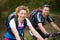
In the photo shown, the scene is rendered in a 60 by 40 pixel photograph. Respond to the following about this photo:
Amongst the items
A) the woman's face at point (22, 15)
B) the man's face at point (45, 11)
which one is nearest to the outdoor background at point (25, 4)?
the man's face at point (45, 11)

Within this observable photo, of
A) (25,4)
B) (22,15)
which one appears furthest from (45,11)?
(25,4)

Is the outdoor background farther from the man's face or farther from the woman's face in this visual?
the woman's face

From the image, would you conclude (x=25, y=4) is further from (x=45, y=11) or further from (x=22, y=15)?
(x=22, y=15)

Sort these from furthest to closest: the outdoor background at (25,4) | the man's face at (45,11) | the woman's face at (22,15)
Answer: the outdoor background at (25,4)
the man's face at (45,11)
the woman's face at (22,15)

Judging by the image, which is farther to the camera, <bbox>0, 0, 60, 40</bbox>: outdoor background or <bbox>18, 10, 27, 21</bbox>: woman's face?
<bbox>0, 0, 60, 40</bbox>: outdoor background

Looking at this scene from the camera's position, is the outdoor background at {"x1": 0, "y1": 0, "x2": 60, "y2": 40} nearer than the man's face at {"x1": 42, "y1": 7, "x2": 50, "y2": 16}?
No

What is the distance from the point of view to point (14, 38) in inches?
191

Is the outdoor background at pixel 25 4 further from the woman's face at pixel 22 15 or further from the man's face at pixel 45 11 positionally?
the woman's face at pixel 22 15

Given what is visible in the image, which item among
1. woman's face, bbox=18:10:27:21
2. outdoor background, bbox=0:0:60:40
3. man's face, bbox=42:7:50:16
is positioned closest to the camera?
woman's face, bbox=18:10:27:21

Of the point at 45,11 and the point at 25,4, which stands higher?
the point at 45,11

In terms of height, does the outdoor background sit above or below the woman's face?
below

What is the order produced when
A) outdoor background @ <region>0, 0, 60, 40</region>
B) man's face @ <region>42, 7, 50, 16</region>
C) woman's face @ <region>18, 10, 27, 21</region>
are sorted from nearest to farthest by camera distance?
woman's face @ <region>18, 10, 27, 21</region> → man's face @ <region>42, 7, 50, 16</region> → outdoor background @ <region>0, 0, 60, 40</region>

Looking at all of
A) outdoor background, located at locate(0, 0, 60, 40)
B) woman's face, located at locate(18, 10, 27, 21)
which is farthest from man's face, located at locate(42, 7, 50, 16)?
outdoor background, located at locate(0, 0, 60, 40)

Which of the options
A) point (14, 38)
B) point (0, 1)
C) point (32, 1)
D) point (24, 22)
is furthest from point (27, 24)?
point (0, 1)
